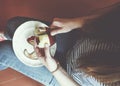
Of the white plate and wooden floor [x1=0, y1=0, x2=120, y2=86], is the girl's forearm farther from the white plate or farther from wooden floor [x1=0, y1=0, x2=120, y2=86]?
wooden floor [x1=0, y1=0, x2=120, y2=86]

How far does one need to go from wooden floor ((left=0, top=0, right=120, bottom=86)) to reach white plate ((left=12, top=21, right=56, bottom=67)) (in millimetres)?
461

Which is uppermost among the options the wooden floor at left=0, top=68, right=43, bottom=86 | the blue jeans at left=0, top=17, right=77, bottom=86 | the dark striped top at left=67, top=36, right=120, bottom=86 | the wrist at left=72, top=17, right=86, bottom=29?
the wrist at left=72, top=17, right=86, bottom=29

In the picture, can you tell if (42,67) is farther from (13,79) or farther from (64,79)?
(13,79)

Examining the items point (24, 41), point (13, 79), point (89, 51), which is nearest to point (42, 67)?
point (24, 41)

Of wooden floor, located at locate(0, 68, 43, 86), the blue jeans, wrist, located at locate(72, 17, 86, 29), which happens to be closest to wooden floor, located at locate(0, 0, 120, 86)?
wooden floor, located at locate(0, 68, 43, 86)

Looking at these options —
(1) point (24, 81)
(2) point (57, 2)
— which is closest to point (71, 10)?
(2) point (57, 2)

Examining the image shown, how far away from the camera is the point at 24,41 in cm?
102

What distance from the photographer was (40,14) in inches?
60.1

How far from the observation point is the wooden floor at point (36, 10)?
1474mm

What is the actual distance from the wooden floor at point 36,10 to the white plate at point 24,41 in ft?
1.51

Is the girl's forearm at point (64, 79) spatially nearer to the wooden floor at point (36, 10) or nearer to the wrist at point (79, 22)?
the wrist at point (79, 22)

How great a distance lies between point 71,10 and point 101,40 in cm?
71

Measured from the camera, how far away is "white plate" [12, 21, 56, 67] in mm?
996

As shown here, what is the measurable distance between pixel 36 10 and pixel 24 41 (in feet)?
1.76
